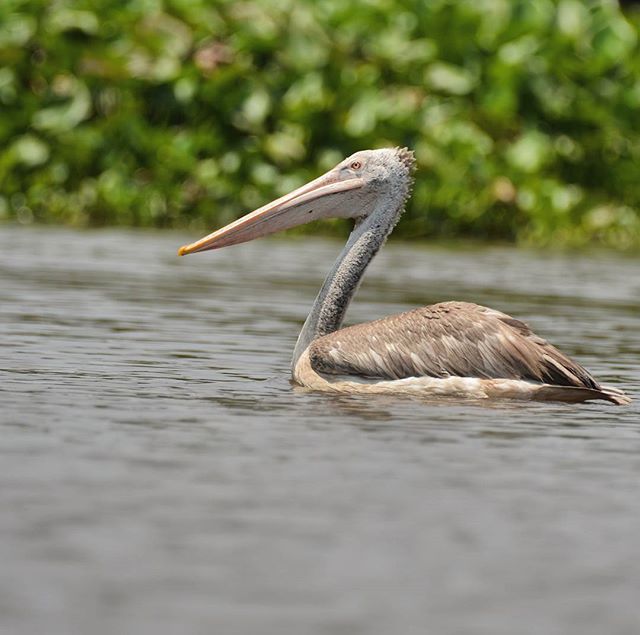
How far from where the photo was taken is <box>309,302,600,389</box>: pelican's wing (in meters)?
8.45

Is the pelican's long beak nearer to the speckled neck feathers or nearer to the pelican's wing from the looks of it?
the speckled neck feathers

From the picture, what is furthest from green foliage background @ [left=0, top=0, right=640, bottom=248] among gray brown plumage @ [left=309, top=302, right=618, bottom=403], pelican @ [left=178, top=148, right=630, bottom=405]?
gray brown plumage @ [left=309, top=302, right=618, bottom=403]

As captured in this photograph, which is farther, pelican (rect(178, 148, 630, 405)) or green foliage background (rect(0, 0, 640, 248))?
green foliage background (rect(0, 0, 640, 248))

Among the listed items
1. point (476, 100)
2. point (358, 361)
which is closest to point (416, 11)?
point (476, 100)

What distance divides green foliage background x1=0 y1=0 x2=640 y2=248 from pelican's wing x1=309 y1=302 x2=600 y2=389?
36.9 ft

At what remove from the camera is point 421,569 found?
16.9ft

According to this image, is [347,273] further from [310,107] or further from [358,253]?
[310,107]

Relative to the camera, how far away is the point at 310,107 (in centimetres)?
2025

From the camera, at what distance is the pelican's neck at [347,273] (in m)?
9.39

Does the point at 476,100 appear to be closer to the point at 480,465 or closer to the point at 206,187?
the point at 206,187

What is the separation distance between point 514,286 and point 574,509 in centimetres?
892

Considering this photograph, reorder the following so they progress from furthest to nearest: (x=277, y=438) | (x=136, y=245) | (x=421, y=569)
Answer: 1. (x=136, y=245)
2. (x=277, y=438)
3. (x=421, y=569)

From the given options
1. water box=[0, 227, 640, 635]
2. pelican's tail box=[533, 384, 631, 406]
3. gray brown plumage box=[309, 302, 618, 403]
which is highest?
gray brown plumage box=[309, 302, 618, 403]

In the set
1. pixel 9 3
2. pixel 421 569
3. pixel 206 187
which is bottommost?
pixel 421 569
